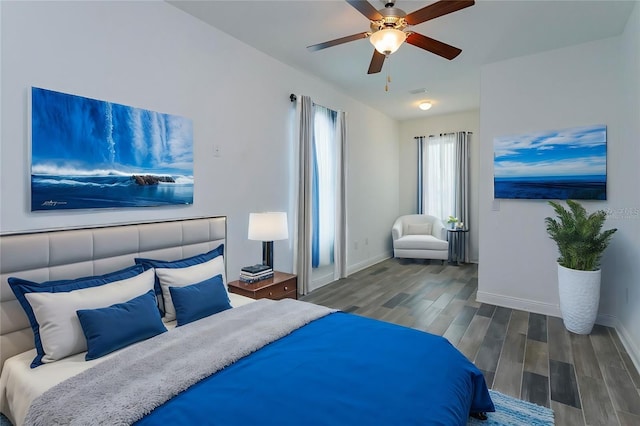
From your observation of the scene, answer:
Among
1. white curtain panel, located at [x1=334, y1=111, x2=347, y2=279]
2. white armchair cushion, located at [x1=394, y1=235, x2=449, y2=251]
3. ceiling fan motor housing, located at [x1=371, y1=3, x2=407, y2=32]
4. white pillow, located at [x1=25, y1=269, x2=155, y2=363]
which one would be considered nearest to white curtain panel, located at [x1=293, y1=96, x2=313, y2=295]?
white curtain panel, located at [x1=334, y1=111, x2=347, y2=279]

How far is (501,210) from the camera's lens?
393cm

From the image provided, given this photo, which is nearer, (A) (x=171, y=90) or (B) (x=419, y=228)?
(A) (x=171, y=90)

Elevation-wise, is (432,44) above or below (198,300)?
above

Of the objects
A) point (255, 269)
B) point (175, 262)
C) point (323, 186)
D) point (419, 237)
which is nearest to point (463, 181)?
point (419, 237)

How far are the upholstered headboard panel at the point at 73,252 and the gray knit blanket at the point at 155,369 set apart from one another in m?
0.71

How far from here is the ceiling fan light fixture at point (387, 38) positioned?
229 centimetres

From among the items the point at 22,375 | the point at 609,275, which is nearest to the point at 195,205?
the point at 22,375

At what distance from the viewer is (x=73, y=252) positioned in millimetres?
2080

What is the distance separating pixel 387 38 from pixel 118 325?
2.48 m

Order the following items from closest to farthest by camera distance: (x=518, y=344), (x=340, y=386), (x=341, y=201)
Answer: (x=340, y=386), (x=518, y=344), (x=341, y=201)

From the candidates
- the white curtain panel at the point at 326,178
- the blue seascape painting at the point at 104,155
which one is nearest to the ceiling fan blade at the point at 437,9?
the blue seascape painting at the point at 104,155

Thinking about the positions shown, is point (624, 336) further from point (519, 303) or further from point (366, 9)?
point (366, 9)

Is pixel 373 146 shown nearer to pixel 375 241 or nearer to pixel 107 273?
pixel 375 241

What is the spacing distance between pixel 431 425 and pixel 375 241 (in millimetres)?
5079
